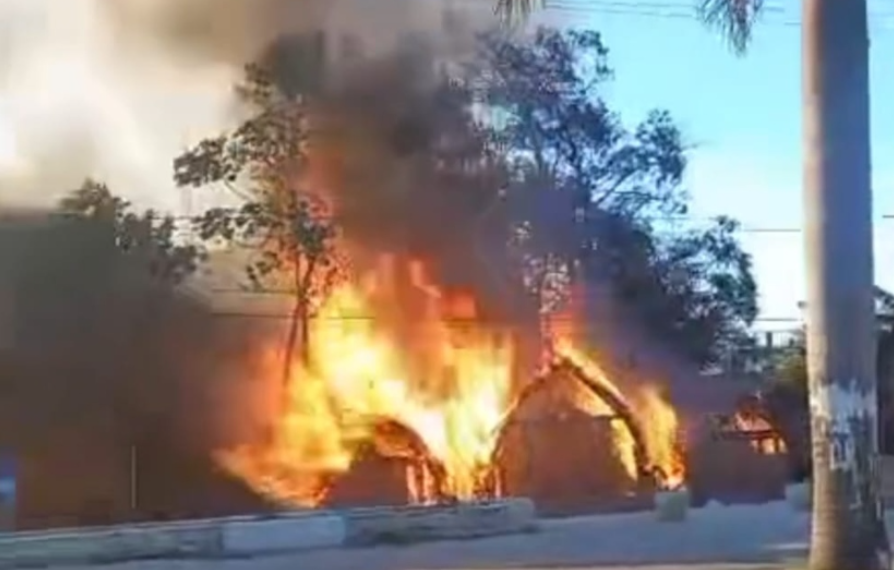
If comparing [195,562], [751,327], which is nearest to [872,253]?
[195,562]

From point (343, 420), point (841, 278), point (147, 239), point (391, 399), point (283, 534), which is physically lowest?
point (283, 534)

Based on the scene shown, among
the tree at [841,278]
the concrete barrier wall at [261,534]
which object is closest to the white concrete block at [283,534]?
the concrete barrier wall at [261,534]

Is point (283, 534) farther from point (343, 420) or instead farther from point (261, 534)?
point (343, 420)

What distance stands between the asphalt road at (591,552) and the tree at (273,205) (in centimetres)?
780

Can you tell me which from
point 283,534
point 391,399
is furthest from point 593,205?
point 283,534

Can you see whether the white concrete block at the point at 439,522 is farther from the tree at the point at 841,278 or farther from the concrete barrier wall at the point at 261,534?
the tree at the point at 841,278

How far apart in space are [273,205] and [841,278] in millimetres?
19965

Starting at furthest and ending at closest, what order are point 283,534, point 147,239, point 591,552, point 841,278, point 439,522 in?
1. point 147,239
2. point 439,522
3. point 283,534
4. point 591,552
5. point 841,278

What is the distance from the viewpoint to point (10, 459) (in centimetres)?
3003

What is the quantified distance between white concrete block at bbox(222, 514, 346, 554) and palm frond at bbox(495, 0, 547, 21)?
8600mm

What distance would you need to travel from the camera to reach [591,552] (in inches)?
813

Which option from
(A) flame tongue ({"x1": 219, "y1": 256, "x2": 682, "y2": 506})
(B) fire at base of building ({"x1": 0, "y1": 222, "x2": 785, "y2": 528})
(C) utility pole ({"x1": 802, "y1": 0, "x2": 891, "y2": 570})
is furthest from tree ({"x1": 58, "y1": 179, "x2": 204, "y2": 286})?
(C) utility pole ({"x1": 802, "y1": 0, "x2": 891, "y2": 570})

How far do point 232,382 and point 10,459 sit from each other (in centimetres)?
387

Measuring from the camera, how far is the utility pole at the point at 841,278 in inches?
512
